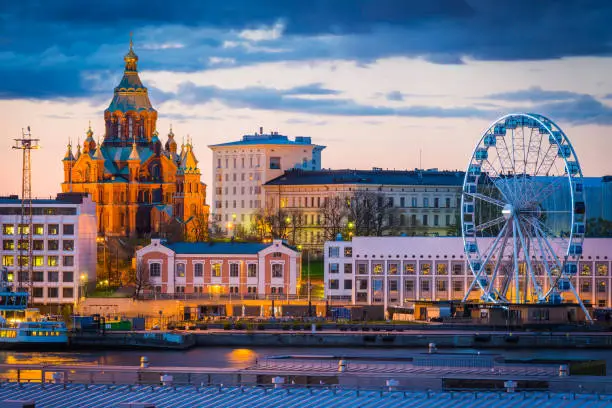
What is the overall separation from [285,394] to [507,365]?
17.3m

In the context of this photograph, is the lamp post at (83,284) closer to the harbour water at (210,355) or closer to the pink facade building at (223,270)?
the pink facade building at (223,270)

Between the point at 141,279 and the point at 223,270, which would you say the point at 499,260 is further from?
the point at 141,279

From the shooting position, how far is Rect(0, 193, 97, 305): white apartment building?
139750 millimetres

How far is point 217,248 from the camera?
14250 cm

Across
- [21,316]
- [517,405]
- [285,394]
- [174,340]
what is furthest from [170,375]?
[21,316]

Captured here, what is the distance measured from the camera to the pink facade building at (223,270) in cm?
13988

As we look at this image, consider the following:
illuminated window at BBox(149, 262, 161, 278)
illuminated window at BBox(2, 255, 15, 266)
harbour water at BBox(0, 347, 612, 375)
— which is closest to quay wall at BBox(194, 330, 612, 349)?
harbour water at BBox(0, 347, 612, 375)

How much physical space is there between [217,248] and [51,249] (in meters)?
13.0

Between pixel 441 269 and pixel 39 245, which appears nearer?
pixel 441 269

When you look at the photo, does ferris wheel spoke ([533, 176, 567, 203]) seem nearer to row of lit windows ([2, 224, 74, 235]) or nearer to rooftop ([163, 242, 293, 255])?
rooftop ([163, 242, 293, 255])

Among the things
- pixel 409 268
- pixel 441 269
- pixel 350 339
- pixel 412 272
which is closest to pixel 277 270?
pixel 409 268

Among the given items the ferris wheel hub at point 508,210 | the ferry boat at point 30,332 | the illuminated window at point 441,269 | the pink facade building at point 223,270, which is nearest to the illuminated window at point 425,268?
the illuminated window at point 441,269

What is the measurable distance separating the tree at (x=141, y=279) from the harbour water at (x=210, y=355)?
90.8ft

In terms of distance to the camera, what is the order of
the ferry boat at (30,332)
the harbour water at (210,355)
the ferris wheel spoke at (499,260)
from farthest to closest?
the ferris wheel spoke at (499,260) < the ferry boat at (30,332) < the harbour water at (210,355)
